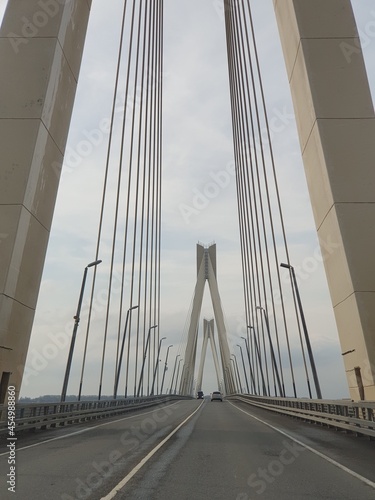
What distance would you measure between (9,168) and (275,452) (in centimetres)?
1171

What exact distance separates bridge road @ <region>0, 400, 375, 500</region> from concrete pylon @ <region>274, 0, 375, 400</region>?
328 cm

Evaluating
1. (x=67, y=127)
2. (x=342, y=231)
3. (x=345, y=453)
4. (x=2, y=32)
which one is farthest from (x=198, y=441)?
(x=2, y=32)

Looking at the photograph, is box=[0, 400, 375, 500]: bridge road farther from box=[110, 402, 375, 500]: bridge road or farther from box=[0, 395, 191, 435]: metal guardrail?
box=[0, 395, 191, 435]: metal guardrail

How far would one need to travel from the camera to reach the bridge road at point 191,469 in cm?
546

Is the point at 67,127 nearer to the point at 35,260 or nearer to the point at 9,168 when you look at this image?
the point at 9,168
